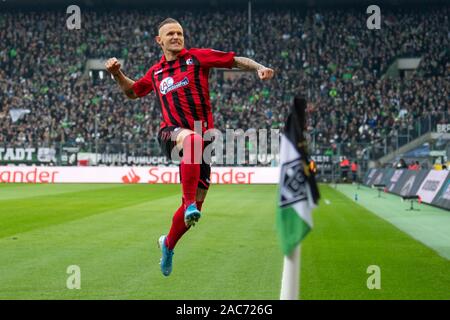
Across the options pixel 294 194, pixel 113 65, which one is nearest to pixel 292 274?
pixel 294 194

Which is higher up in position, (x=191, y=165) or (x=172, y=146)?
(x=172, y=146)

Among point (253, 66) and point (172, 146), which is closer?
point (253, 66)

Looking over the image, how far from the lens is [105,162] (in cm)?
4000

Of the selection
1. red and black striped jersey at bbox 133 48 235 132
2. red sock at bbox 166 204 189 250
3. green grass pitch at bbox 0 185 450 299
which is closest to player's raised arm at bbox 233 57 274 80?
red and black striped jersey at bbox 133 48 235 132

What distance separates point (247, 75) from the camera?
159 feet

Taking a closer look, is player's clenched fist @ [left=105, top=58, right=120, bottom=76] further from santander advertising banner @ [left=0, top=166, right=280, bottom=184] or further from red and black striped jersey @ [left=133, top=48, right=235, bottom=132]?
santander advertising banner @ [left=0, top=166, right=280, bottom=184]

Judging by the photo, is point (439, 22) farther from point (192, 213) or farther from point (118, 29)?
point (192, 213)

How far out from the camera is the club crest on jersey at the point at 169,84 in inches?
295

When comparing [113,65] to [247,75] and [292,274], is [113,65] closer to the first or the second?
[292,274]

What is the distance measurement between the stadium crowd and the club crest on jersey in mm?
30302

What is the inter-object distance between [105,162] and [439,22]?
2567 cm

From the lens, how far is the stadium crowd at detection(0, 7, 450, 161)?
4188 cm

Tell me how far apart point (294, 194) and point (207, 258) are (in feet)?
21.2
